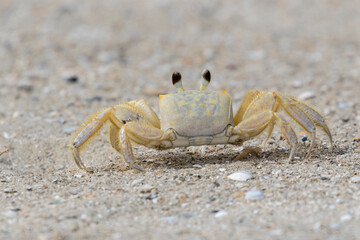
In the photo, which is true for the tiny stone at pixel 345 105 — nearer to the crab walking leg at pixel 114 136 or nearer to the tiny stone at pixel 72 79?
the crab walking leg at pixel 114 136

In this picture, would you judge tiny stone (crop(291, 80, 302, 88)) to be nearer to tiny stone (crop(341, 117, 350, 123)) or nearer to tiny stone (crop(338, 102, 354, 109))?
tiny stone (crop(338, 102, 354, 109))

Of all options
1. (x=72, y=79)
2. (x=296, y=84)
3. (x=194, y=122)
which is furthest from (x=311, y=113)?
(x=72, y=79)

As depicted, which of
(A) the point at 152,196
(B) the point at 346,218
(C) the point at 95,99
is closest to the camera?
(B) the point at 346,218

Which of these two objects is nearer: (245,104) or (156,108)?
(245,104)

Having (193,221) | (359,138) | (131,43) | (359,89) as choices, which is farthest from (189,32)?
(193,221)

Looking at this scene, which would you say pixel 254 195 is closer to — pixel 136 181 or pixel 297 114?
pixel 136 181

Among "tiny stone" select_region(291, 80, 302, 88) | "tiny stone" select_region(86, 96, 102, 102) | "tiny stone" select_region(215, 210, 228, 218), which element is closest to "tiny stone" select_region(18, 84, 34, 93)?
"tiny stone" select_region(86, 96, 102, 102)
